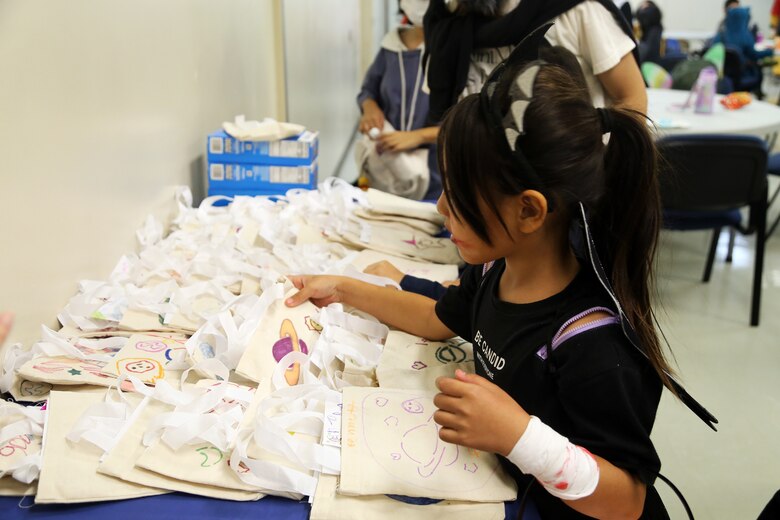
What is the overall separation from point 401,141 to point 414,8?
0.54 meters

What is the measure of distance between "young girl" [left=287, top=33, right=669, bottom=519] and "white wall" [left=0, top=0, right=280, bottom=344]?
72 centimetres

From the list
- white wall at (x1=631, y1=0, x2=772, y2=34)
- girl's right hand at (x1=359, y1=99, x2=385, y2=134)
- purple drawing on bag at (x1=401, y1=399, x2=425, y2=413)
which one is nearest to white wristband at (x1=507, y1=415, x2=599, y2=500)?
purple drawing on bag at (x1=401, y1=399, x2=425, y2=413)

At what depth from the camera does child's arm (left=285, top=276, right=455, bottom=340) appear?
1219 millimetres

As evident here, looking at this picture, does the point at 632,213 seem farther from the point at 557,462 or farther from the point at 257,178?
the point at 257,178

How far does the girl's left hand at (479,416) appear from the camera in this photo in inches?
30.2

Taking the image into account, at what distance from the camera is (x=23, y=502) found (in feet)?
2.69

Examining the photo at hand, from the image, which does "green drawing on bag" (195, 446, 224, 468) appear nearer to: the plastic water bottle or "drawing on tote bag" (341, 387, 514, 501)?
"drawing on tote bag" (341, 387, 514, 501)

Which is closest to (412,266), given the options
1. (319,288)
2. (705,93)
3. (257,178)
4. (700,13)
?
(319,288)

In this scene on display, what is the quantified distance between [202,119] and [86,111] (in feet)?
2.45

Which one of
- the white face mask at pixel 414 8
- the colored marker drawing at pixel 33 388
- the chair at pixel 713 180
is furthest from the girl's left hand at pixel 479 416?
the white face mask at pixel 414 8

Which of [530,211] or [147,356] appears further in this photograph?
[147,356]

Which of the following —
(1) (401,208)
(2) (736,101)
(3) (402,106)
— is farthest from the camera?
(2) (736,101)

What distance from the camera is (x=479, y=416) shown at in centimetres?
77

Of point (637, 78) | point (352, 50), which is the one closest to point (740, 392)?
point (637, 78)
